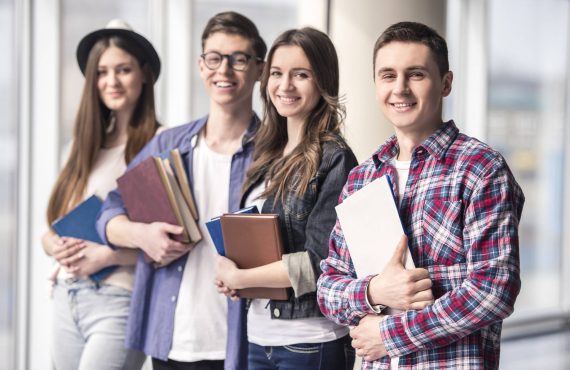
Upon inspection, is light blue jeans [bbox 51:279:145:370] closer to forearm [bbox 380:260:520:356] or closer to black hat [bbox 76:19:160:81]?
black hat [bbox 76:19:160:81]

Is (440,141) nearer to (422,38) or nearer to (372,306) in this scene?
(422,38)

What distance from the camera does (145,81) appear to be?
3.08 m

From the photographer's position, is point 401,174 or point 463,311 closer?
point 463,311

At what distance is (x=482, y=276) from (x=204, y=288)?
45.6 inches

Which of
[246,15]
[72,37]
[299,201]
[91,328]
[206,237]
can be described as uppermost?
[246,15]

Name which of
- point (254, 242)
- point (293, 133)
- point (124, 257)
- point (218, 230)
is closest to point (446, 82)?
point (293, 133)

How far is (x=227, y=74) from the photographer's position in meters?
2.58

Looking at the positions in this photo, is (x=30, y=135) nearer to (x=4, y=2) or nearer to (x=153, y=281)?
(x=4, y=2)

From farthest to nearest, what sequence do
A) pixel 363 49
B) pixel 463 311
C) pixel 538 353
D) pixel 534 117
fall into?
pixel 534 117
pixel 538 353
pixel 363 49
pixel 463 311

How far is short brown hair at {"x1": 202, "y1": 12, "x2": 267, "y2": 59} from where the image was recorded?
262 cm

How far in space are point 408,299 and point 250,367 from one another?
2.36ft

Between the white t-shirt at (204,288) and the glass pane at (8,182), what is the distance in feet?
6.40

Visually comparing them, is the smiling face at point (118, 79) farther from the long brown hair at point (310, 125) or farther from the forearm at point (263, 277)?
the forearm at point (263, 277)

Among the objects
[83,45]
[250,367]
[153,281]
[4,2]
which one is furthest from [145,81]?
[4,2]
